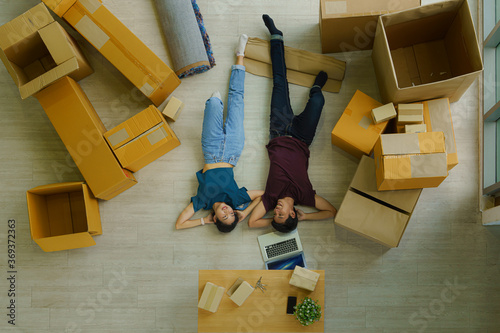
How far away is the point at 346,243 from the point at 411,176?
2.60ft

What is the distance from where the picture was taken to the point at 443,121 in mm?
2535

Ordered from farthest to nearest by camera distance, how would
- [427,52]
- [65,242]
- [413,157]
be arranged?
[427,52], [65,242], [413,157]

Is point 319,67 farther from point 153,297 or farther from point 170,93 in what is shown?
point 153,297

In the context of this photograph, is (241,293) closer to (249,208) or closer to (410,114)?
(249,208)

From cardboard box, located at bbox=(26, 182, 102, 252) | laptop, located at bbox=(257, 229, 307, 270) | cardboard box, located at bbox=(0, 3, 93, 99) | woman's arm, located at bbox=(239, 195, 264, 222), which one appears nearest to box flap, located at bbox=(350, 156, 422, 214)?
laptop, located at bbox=(257, 229, 307, 270)

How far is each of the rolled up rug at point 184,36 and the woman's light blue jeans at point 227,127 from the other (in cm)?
28

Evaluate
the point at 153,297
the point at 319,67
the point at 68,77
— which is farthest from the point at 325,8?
the point at 153,297

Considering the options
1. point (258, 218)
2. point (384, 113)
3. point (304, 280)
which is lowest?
point (304, 280)

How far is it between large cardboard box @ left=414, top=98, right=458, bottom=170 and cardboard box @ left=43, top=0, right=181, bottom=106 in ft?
5.94

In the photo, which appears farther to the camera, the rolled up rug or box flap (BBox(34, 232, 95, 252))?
the rolled up rug

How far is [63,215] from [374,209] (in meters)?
2.27

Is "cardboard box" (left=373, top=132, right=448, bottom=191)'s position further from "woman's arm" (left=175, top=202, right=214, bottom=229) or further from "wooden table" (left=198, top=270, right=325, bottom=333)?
"woman's arm" (left=175, top=202, right=214, bottom=229)

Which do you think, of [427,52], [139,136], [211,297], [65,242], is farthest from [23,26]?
[427,52]

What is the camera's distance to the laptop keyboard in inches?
111
